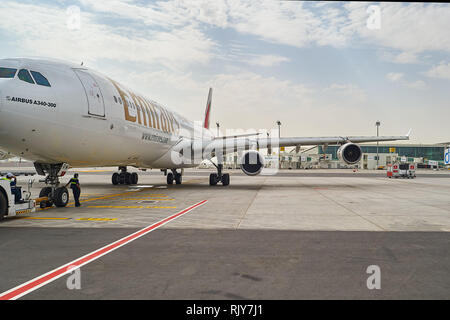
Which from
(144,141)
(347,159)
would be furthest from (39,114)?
(347,159)

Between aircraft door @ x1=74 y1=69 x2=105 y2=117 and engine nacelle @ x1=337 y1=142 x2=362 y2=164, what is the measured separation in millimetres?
13266

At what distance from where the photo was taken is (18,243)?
19.7ft

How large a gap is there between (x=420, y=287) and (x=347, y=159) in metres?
15.8

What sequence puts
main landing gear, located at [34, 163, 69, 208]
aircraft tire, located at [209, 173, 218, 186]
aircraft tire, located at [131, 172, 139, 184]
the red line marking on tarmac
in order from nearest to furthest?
1. the red line marking on tarmac
2. main landing gear, located at [34, 163, 69, 208]
3. aircraft tire, located at [209, 173, 218, 186]
4. aircraft tire, located at [131, 172, 139, 184]

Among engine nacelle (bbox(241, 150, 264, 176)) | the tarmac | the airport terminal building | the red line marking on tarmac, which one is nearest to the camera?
the red line marking on tarmac

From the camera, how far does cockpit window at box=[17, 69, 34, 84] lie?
838 cm

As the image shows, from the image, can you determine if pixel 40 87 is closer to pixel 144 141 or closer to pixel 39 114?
pixel 39 114

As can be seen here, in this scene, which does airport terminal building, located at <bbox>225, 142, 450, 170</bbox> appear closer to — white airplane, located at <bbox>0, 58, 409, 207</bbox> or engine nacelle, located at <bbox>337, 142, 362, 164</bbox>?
engine nacelle, located at <bbox>337, 142, 362, 164</bbox>

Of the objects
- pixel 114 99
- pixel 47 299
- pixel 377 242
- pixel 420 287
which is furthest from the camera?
pixel 114 99

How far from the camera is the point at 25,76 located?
8.48m

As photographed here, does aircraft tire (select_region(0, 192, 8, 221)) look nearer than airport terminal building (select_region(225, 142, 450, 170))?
Yes

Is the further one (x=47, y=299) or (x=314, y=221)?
(x=314, y=221)

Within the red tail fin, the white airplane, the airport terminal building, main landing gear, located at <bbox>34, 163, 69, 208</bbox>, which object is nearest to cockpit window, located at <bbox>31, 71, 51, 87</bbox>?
the white airplane
